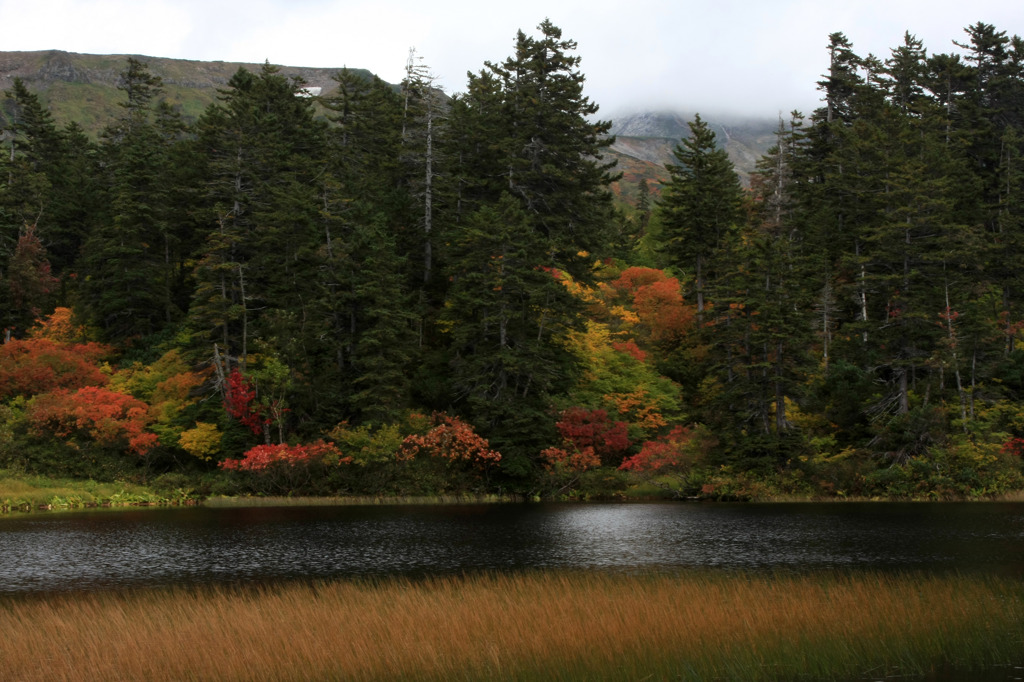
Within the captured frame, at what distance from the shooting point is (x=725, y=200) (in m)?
60.7

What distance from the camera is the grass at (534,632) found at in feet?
39.6

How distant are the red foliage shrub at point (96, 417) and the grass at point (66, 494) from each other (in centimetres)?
273

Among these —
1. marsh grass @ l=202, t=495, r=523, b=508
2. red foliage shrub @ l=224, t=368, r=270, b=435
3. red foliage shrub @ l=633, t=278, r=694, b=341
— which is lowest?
marsh grass @ l=202, t=495, r=523, b=508

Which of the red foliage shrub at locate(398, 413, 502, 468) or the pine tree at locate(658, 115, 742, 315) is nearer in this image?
the red foliage shrub at locate(398, 413, 502, 468)

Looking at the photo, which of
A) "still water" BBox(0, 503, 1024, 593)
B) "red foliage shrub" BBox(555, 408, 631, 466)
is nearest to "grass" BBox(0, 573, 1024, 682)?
"still water" BBox(0, 503, 1024, 593)

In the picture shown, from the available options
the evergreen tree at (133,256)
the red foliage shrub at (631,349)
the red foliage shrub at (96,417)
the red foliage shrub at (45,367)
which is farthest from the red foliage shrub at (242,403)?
the red foliage shrub at (631,349)

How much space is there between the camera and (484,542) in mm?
Result: 27734

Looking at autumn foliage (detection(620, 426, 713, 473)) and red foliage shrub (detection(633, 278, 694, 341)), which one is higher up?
red foliage shrub (detection(633, 278, 694, 341))

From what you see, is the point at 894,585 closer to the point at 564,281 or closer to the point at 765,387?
the point at 765,387

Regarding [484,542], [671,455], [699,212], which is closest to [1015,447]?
[671,455]

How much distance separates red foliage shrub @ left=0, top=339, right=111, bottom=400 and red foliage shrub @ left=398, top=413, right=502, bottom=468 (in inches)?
901

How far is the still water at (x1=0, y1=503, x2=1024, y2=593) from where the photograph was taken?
71.6 feet

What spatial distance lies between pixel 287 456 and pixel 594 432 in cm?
1931

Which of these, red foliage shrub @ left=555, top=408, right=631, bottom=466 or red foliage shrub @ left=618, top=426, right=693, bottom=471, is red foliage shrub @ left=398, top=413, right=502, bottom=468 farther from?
red foliage shrub @ left=618, top=426, right=693, bottom=471
